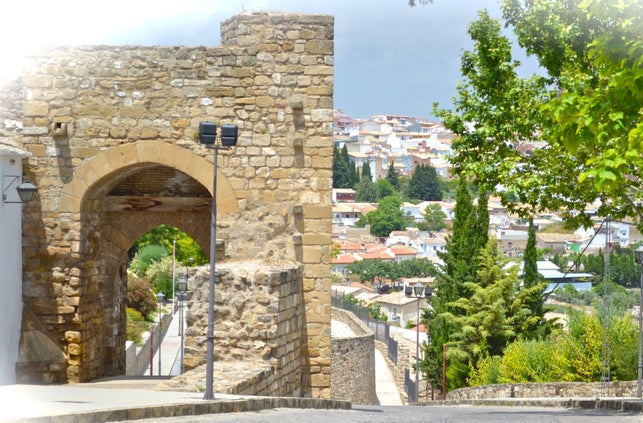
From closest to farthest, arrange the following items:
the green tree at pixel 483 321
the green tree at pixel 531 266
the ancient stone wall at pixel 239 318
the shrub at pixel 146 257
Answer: the ancient stone wall at pixel 239 318
the green tree at pixel 483 321
the green tree at pixel 531 266
the shrub at pixel 146 257

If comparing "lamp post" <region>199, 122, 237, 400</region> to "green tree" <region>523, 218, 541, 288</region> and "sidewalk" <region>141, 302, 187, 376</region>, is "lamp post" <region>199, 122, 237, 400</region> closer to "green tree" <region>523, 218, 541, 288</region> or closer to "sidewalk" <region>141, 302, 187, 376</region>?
"sidewalk" <region>141, 302, 187, 376</region>

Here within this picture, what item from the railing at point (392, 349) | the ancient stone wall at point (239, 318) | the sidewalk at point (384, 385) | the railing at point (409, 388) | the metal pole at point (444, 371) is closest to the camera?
the ancient stone wall at point (239, 318)

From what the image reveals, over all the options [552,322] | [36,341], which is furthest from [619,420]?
[552,322]

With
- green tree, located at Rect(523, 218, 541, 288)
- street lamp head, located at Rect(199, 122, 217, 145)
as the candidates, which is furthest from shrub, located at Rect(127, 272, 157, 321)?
street lamp head, located at Rect(199, 122, 217, 145)

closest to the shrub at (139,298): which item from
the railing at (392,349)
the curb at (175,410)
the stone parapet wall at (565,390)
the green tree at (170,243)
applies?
the railing at (392,349)

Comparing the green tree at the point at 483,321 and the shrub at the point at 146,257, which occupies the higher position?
the shrub at the point at 146,257

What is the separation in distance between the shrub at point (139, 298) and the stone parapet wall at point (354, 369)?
672 cm

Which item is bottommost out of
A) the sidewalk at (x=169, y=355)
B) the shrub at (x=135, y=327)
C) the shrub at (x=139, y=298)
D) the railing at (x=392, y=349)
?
the railing at (x=392, y=349)

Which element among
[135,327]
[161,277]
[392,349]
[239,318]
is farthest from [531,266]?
[239,318]

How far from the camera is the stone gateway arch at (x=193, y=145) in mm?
15484

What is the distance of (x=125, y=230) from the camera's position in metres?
17.4

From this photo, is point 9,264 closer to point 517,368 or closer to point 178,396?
point 178,396

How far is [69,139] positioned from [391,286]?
129 metres

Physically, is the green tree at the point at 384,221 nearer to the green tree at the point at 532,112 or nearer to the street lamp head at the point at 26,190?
the green tree at the point at 532,112
